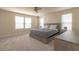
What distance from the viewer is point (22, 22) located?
5.26 feet

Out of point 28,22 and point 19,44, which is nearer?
point 19,44

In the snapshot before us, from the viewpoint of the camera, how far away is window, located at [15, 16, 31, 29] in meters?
1.54

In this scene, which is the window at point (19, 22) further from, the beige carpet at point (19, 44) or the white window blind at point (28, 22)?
the beige carpet at point (19, 44)

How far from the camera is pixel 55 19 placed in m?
1.57

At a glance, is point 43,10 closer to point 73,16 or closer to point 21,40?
point 73,16

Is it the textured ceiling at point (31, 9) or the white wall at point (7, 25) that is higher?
the textured ceiling at point (31, 9)

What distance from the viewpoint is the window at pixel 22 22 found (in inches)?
60.7

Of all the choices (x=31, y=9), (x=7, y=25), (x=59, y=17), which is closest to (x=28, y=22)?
(x=31, y=9)

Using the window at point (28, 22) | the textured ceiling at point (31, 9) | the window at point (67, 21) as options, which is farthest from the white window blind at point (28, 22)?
the window at point (67, 21)

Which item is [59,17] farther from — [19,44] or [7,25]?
[7,25]

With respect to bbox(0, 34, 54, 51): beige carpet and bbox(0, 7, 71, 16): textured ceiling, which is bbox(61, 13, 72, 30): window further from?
bbox(0, 34, 54, 51): beige carpet

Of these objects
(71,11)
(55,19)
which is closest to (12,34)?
(55,19)
